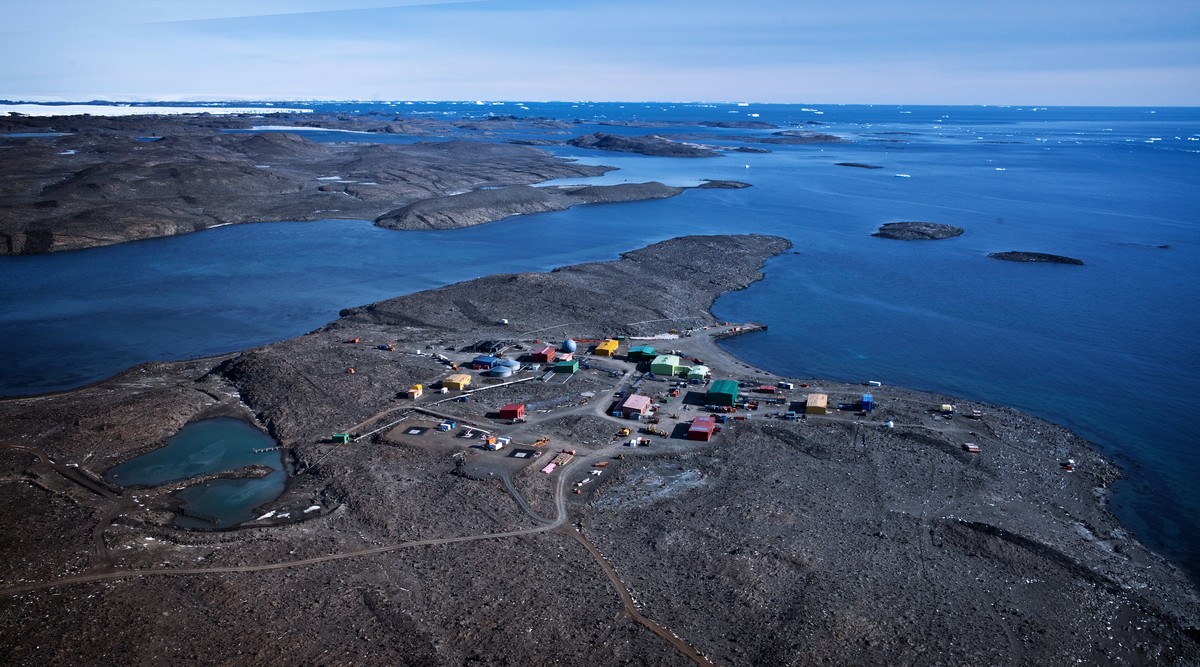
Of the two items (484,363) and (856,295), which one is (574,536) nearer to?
(484,363)

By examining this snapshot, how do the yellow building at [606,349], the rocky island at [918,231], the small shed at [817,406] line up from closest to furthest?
the small shed at [817,406], the yellow building at [606,349], the rocky island at [918,231]

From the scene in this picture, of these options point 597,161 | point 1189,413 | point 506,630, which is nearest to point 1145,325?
point 1189,413

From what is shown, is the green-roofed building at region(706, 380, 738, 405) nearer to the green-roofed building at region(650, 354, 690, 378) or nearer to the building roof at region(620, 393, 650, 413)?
the green-roofed building at region(650, 354, 690, 378)

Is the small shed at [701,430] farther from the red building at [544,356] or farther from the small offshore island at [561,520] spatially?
the red building at [544,356]

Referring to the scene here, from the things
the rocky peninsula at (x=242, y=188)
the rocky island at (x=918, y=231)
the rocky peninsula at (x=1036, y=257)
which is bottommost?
the rocky peninsula at (x=1036, y=257)

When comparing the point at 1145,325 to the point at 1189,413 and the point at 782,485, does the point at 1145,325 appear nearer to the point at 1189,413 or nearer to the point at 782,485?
the point at 1189,413

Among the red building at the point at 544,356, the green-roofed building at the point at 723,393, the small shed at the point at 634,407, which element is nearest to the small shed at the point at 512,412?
the small shed at the point at 634,407
